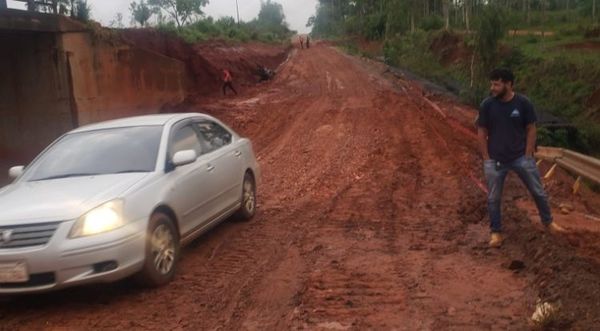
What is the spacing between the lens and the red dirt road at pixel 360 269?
5414mm

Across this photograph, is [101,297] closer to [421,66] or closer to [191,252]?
[191,252]

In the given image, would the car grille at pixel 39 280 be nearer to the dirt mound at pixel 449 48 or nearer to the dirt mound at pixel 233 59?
the dirt mound at pixel 233 59

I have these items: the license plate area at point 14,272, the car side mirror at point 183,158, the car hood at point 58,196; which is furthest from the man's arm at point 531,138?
the license plate area at point 14,272

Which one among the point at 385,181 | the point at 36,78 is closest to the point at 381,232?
the point at 385,181

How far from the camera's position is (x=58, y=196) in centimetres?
622

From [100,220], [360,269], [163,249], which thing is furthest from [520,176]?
[100,220]

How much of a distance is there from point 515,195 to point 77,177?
6054 millimetres

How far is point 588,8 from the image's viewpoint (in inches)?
2163

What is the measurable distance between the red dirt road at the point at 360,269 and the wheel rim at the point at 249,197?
25 cm

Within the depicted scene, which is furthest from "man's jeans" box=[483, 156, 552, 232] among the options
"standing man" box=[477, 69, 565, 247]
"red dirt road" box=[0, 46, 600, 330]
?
"red dirt road" box=[0, 46, 600, 330]

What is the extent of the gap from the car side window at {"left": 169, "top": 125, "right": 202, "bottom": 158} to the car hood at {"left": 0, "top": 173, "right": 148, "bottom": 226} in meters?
0.85

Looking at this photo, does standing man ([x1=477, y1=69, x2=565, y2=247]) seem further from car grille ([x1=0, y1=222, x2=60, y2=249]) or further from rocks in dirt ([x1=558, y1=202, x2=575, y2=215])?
car grille ([x1=0, y1=222, x2=60, y2=249])

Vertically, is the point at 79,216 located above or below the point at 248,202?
above

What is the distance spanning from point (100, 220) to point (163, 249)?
753 mm
